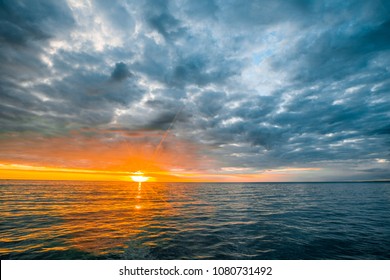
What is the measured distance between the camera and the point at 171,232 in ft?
59.7

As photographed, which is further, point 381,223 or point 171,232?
point 381,223

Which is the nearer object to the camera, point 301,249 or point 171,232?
point 301,249

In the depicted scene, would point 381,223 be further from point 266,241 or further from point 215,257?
point 215,257

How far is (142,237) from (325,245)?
15.5 metres

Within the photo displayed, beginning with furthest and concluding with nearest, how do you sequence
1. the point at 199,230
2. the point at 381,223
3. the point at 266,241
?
1. the point at 381,223
2. the point at 199,230
3. the point at 266,241

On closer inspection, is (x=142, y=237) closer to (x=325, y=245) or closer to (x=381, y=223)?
(x=325, y=245)

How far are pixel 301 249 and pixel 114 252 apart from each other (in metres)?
14.0

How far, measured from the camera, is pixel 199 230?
62.5 feet

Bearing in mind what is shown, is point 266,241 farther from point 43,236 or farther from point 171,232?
point 43,236
